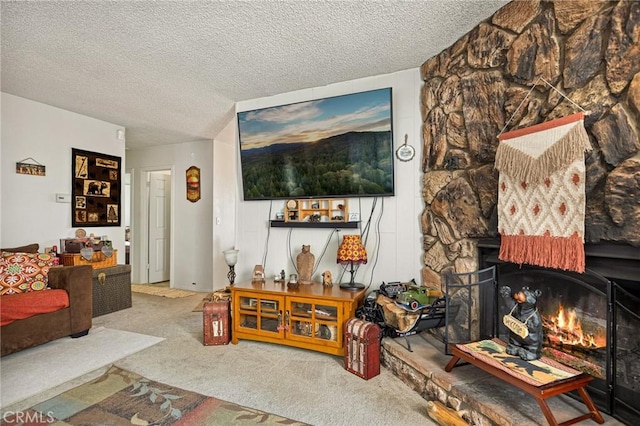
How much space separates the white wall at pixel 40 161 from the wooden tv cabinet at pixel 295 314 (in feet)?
8.26

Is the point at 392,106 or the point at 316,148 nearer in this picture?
the point at 392,106

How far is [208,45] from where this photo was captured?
2.42 m

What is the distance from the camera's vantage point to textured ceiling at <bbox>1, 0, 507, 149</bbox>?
202 centimetres

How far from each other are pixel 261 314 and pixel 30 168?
3057 mm

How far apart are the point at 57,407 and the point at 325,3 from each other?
9.41 ft

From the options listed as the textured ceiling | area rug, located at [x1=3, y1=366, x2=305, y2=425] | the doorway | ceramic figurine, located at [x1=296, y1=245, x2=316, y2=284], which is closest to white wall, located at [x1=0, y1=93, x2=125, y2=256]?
the textured ceiling

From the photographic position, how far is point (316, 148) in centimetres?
315

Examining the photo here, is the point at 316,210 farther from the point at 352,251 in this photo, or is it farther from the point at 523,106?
the point at 523,106

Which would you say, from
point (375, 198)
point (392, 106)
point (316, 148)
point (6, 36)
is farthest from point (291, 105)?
point (6, 36)

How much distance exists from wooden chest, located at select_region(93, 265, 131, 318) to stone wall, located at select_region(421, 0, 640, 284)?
3.54 metres

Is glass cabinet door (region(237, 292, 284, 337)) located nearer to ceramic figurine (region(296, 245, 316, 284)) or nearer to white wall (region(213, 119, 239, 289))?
ceramic figurine (region(296, 245, 316, 284))

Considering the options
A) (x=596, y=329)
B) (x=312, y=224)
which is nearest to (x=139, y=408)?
(x=312, y=224)

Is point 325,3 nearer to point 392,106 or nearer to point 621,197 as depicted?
point 392,106

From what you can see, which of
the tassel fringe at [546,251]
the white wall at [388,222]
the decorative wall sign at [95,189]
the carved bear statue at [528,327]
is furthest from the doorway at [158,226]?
the carved bear statue at [528,327]
